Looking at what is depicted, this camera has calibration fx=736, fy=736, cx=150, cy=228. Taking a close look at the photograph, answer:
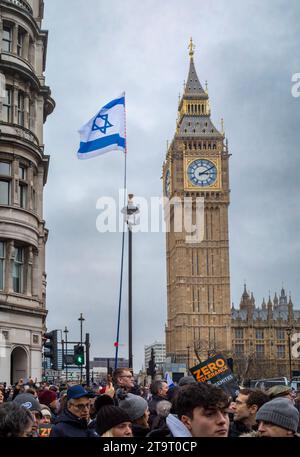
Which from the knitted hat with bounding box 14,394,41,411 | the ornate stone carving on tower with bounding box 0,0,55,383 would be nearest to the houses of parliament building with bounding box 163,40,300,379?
the ornate stone carving on tower with bounding box 0,0,55,383

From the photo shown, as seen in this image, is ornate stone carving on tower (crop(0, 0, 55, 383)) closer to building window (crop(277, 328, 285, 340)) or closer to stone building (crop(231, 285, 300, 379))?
stone building (crop(231, 285, 300, 379))

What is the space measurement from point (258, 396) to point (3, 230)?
773 inches

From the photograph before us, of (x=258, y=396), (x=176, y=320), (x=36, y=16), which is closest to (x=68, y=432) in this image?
(x=258, y=396)

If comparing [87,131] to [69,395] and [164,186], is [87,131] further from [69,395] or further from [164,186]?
[164,186]

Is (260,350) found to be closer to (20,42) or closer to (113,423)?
(20,42)

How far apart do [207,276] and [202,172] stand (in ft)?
57.3

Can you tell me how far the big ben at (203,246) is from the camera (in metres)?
121

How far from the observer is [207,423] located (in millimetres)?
4719

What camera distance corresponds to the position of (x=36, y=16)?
31.0 metres

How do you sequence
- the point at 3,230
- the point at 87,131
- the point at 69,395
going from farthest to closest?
the point at 3,230, the point at 87,131, the point at 69,395

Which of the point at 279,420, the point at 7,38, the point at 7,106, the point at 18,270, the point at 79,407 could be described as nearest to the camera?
the point at 279,420

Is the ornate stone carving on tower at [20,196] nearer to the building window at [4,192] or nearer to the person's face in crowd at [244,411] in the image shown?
the building window at [4,192]

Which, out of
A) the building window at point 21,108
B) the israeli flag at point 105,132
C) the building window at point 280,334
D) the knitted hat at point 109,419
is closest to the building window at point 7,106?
the building window at point 21,108

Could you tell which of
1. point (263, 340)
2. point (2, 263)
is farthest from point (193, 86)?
point (2, 263)
